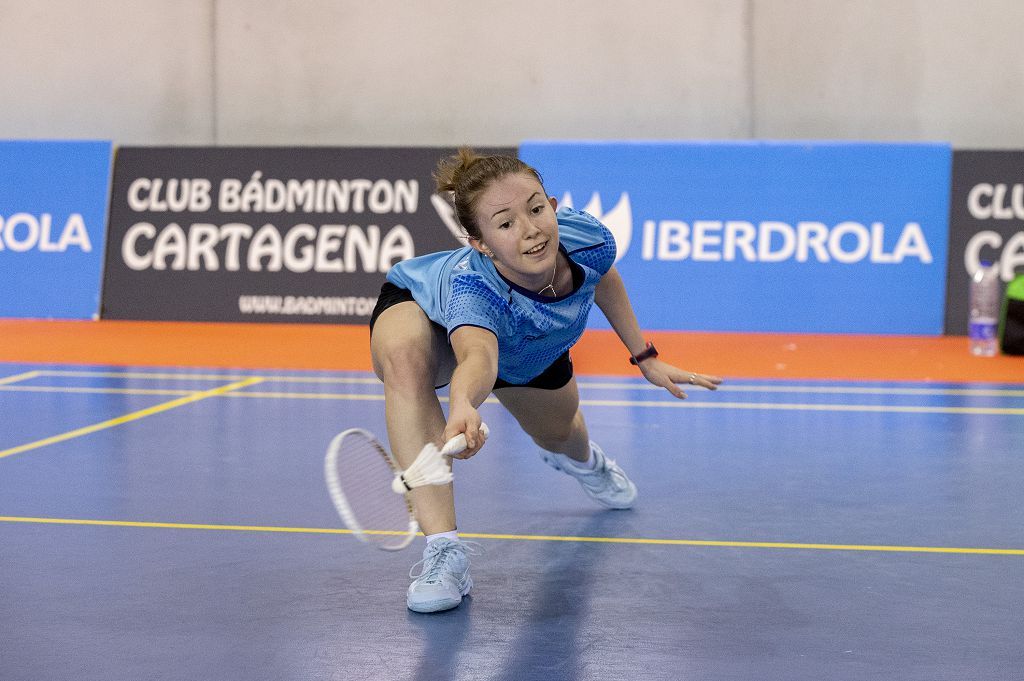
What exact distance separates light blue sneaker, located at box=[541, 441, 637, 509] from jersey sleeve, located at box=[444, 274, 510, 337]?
1028 mm

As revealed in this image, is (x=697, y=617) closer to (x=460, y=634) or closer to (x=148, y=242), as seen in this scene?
(x=460, y=634)

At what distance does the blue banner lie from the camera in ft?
31.8

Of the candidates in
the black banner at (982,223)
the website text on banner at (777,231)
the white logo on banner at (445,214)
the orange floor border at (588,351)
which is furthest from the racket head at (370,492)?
the black banner at (982,223)

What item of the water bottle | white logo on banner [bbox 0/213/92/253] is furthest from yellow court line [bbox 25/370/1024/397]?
white logo on banner [bbox 0/213/92/253]

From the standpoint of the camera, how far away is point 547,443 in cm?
404

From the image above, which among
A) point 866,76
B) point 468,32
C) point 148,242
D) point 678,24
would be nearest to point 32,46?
point 148,242

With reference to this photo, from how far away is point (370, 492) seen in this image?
126 inches

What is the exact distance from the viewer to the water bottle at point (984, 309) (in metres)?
8.13

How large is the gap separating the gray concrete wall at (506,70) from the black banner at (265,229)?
4.12ft

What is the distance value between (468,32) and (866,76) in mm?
3284

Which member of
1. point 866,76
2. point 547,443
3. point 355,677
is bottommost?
point 355,677

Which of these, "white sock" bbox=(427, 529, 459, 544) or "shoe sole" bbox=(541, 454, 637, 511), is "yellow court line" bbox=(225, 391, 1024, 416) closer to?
"shoe sole" bbox=(541, 454, 637, 511)

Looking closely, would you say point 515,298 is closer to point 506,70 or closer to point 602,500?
point 602,500

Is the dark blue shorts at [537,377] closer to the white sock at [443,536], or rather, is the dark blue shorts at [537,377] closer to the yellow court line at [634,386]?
the white sock at [443,536]
